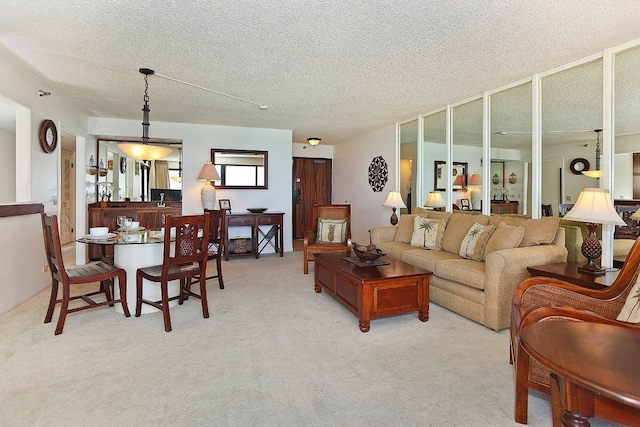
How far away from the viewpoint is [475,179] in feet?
14.0

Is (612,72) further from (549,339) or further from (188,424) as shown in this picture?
(188,424)

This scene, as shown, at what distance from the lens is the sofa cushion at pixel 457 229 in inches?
145

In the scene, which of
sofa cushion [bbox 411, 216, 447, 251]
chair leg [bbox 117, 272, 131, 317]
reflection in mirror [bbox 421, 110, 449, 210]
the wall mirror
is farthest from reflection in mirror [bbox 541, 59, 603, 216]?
the wall mirror

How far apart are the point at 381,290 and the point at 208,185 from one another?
13.2ft

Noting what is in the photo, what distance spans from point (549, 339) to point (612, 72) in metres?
2.82

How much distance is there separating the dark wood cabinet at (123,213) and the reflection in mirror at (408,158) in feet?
12.8

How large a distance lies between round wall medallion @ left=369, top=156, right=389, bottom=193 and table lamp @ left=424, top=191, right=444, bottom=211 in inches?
43.2

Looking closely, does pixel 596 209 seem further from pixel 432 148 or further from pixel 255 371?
pixel 432 148

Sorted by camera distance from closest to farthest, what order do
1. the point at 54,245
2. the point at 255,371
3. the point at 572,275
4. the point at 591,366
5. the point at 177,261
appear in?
the point at 591,366 < the point at 255,371 < the point at 572,275 < the point at 54,245 < the point at 177,261

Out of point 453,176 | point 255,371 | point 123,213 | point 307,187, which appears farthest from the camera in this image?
point 307,187

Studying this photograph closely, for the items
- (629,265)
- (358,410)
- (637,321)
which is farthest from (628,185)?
(358,410)

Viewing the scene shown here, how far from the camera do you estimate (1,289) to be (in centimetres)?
300

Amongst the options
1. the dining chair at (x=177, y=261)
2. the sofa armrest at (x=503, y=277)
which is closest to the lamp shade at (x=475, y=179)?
the sofa armrest at (x=503, y=277)

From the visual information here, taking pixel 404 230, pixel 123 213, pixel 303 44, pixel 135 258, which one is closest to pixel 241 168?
pixel 123 213
